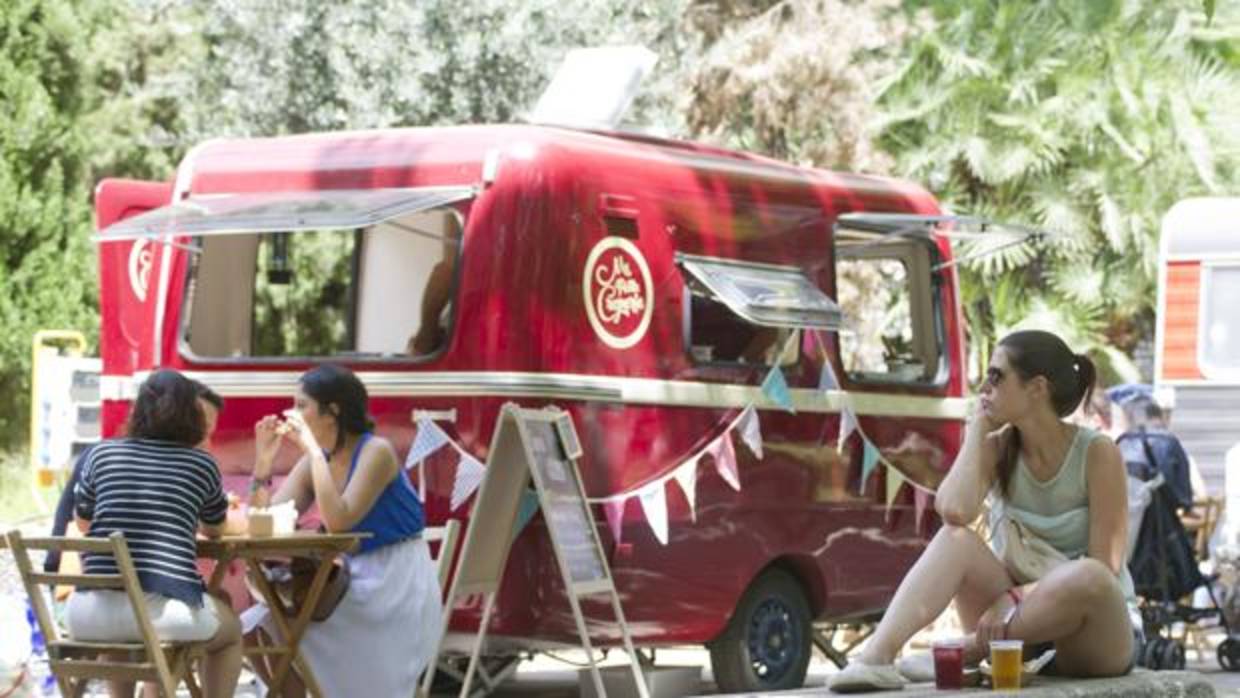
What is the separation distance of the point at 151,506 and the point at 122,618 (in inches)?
13.5

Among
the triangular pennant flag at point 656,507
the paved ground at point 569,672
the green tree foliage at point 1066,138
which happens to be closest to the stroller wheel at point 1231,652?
the paved ground at point 569,672

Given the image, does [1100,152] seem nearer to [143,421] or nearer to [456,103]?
[456,103]

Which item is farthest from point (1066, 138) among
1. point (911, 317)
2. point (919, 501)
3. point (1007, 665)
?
point (1007, 665)

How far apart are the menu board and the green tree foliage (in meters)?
16.7

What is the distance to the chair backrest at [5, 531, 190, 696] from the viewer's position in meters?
7.76

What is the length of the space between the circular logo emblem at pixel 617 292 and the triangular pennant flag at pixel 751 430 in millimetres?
778

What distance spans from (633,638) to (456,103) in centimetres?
1142

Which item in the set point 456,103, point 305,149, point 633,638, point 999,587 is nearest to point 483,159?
point 305,149

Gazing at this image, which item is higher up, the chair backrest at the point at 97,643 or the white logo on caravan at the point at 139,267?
the white logo on caravan at the point at 139,267

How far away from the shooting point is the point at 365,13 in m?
21.9

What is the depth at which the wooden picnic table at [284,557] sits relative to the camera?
27.5ft

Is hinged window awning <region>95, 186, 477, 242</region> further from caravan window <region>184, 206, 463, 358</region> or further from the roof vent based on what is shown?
the roof vent

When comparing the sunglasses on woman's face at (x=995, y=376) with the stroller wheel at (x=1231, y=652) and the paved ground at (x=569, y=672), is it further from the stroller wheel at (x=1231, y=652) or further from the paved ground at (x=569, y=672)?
the stroller wheel at (x=1231, y=652)

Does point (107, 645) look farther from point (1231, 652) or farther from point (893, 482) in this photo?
point (1231, 652)
